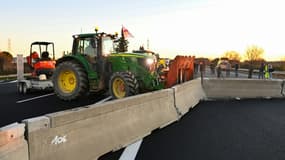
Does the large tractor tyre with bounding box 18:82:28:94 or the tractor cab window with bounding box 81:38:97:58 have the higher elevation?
the tractor cab window with bounding box 81:38:97:58

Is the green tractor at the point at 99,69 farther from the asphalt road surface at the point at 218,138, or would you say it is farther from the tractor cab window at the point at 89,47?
the asphalt road surface at the point at 218,138

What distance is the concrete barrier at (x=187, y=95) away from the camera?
940 cm

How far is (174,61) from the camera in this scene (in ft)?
43.1

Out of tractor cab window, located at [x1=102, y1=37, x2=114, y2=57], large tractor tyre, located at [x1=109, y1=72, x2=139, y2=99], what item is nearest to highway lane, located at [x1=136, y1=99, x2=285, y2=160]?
large tractor tyre, located at [x1=109, y1=72, x2=139, y2=99]

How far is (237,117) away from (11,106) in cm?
753

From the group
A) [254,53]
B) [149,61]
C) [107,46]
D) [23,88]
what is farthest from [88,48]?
[254,53]

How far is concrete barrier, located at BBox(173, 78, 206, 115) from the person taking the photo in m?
9.40

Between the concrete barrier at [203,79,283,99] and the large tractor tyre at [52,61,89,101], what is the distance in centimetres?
512

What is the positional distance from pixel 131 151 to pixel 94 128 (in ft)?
3.01

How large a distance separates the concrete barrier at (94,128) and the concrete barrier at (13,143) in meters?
0.11

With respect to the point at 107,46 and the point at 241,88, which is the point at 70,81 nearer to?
the point at 107,46

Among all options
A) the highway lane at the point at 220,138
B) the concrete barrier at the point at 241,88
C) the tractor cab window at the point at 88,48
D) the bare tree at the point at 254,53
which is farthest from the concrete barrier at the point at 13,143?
the bare tree at the point at 254,53

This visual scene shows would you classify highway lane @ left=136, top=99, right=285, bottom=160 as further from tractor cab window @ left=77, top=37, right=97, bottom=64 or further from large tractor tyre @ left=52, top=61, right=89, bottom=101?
tractor cab window @ left=77, top=37, right=97, bottom=64

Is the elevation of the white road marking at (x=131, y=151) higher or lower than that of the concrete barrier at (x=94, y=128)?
lower
